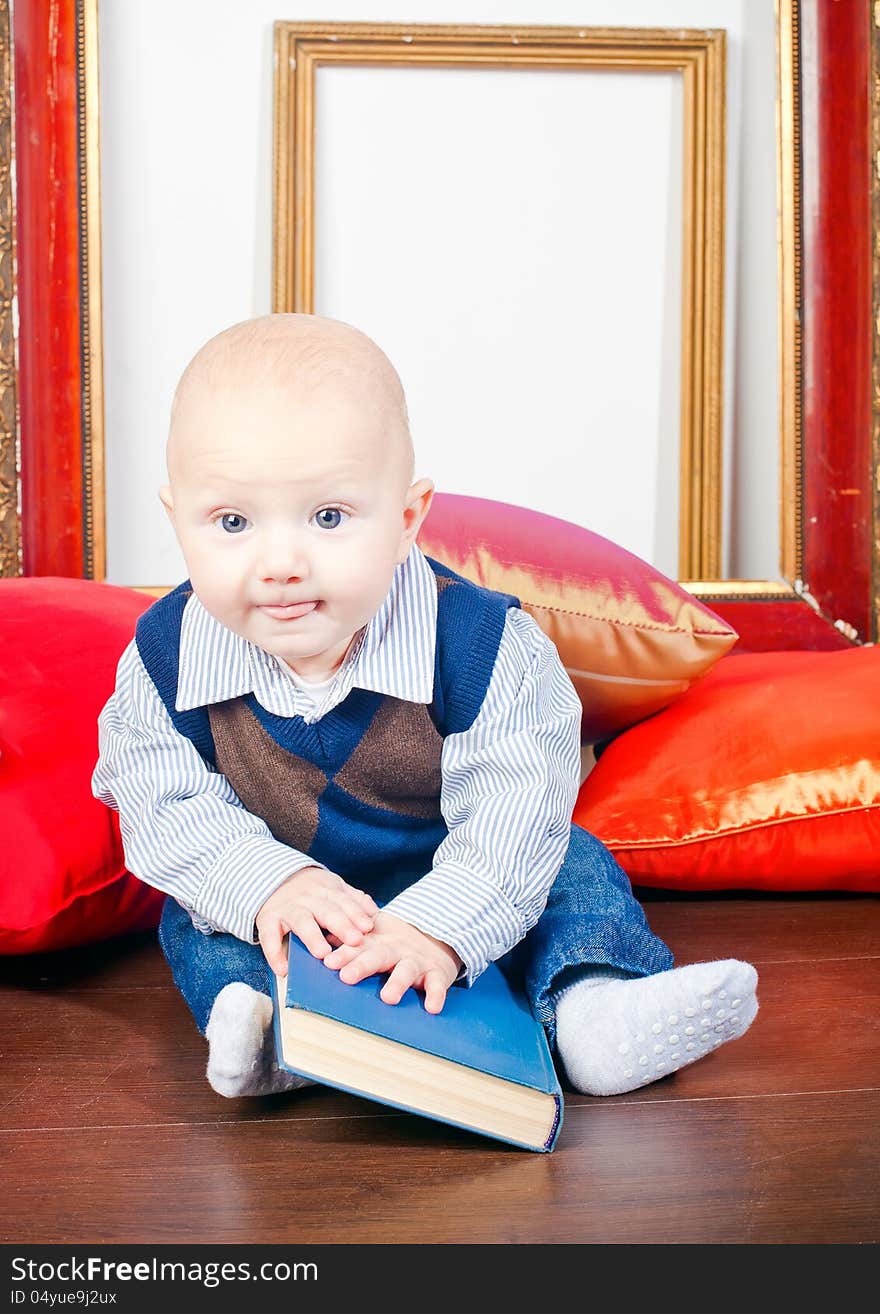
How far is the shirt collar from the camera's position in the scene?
2.93ft

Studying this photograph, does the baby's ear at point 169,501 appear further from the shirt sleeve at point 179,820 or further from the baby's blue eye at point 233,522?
the shirt sleeve at point 179,820

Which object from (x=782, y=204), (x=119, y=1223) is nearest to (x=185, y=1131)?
(x=119, y=1223)

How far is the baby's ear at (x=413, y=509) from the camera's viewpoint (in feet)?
2.78

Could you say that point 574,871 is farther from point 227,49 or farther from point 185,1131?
point 227,49

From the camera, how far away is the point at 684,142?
6.43ft

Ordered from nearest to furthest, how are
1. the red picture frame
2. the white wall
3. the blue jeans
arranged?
1. the blue jeans
2. the red picture frame
3. the white wall

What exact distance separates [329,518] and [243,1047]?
32cm

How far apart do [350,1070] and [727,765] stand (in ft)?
2.02

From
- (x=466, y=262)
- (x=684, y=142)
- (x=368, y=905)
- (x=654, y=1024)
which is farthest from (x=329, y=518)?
(x=684, y=142)

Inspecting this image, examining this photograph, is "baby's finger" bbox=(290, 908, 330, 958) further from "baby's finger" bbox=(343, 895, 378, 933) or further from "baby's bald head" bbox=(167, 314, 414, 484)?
"baby's bald head" bbox=(167, 314, 414, 484)

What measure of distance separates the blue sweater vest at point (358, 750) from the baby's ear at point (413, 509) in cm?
9

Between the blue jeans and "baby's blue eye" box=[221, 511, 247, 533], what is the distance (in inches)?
11.3

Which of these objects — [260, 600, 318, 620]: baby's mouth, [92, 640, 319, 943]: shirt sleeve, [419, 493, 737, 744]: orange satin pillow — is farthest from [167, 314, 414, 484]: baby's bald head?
[419, 493, 737, 744]: orange satin pillow

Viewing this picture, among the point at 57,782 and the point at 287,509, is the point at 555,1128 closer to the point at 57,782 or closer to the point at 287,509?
the point at 287,509
